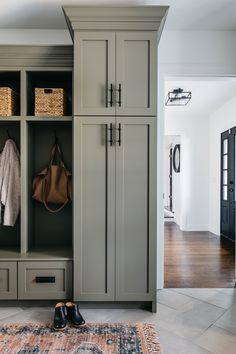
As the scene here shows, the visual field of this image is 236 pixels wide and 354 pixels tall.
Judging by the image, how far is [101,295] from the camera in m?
2.24

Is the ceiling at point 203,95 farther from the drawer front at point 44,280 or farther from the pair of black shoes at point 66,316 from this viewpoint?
the pair of black shoes at point 66,316

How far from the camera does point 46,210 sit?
2760mm

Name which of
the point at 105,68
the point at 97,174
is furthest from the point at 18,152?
the point at 105,68

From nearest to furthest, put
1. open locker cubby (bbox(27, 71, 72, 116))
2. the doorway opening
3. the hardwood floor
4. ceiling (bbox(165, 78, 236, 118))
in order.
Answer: open locker cubby (bbox(27, 71, 72, 116)) < the hardwood floor < the doorway opening < ceiling (bbox(165, 78, 236, 118))

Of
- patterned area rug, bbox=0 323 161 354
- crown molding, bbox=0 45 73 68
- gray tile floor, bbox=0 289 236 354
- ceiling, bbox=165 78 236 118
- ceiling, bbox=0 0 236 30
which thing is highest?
ceiling, bbox=0 0 236 30

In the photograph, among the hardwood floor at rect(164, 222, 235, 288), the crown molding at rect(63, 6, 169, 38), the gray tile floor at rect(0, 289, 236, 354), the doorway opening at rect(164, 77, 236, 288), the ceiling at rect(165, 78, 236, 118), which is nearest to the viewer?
the gray tile floor at rect(0, 289, 236, 354)

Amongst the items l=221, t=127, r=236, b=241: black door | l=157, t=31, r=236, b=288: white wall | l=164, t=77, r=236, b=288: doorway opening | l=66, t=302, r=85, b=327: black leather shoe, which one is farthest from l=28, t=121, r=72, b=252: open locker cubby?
l=221, t=127, r=236, b=241: black door

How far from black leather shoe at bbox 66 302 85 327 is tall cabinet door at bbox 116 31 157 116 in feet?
5.18

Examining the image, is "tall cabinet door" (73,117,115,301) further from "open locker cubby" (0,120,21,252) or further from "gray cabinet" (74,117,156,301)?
"open locker cubby" (0,120,21,252)

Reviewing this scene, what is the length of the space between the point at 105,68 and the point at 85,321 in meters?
2.03

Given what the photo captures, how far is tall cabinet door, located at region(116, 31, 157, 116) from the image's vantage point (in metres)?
2.22

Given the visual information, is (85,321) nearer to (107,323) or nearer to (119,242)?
(107,323)

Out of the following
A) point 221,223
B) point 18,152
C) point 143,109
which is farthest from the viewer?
point 221,223

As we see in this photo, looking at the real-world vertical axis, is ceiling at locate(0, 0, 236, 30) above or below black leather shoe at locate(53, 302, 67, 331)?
above
